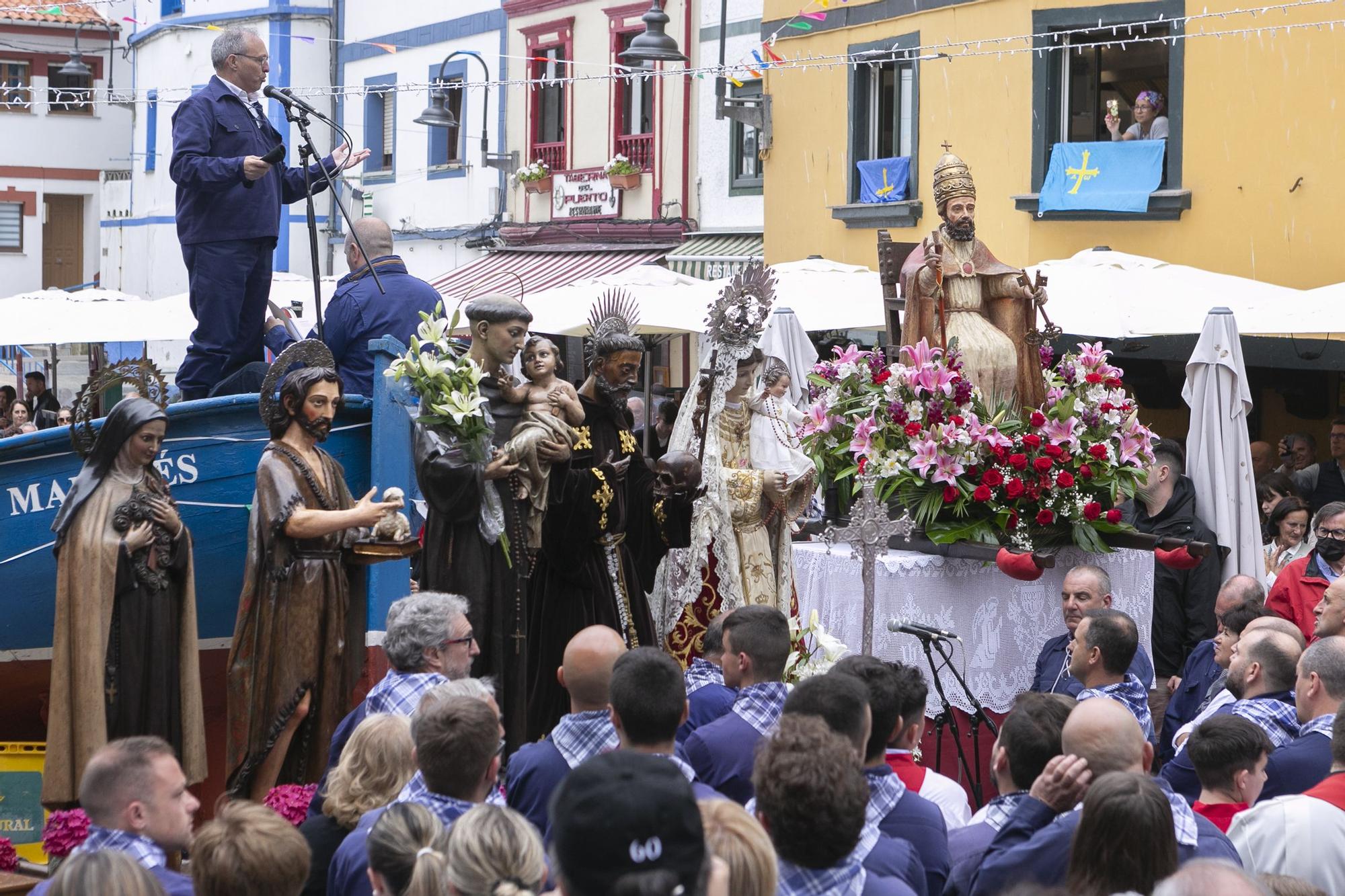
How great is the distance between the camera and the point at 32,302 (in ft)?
61.4

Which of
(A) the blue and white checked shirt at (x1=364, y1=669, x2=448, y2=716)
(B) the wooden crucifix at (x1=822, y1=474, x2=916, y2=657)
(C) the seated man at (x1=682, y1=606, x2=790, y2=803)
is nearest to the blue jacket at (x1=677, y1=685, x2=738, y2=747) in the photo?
(C) the seated man at (x1=682, y1=606, x2=790, y2=803)

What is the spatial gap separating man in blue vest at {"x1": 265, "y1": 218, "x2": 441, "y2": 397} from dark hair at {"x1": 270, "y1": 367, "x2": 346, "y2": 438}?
54.9 inches

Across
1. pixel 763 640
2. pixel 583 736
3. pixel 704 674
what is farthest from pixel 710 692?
pixel 583 736

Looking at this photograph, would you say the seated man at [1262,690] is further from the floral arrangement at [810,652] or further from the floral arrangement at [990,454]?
the floral arrangement at [990,454]

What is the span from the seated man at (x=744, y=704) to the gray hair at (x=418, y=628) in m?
0.87

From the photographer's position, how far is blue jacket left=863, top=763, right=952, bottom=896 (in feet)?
14.5

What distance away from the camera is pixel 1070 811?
429 cm

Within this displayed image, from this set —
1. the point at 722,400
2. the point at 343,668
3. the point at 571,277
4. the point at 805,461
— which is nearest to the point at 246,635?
the point at 343,668

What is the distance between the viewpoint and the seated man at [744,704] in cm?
502

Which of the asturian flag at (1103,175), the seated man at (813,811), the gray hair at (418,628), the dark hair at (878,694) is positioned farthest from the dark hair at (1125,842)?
the asturian flag at (1103,175)

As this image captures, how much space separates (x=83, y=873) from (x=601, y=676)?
70.5 inches

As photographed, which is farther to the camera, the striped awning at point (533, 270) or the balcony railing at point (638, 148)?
the balcony railing at point (638, 148)

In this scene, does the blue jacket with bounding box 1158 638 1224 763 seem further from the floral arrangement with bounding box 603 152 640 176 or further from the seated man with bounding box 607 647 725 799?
the floral arrangement with bounding box 603 152 640 176

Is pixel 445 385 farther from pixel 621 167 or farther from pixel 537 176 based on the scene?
pixel 537 176
